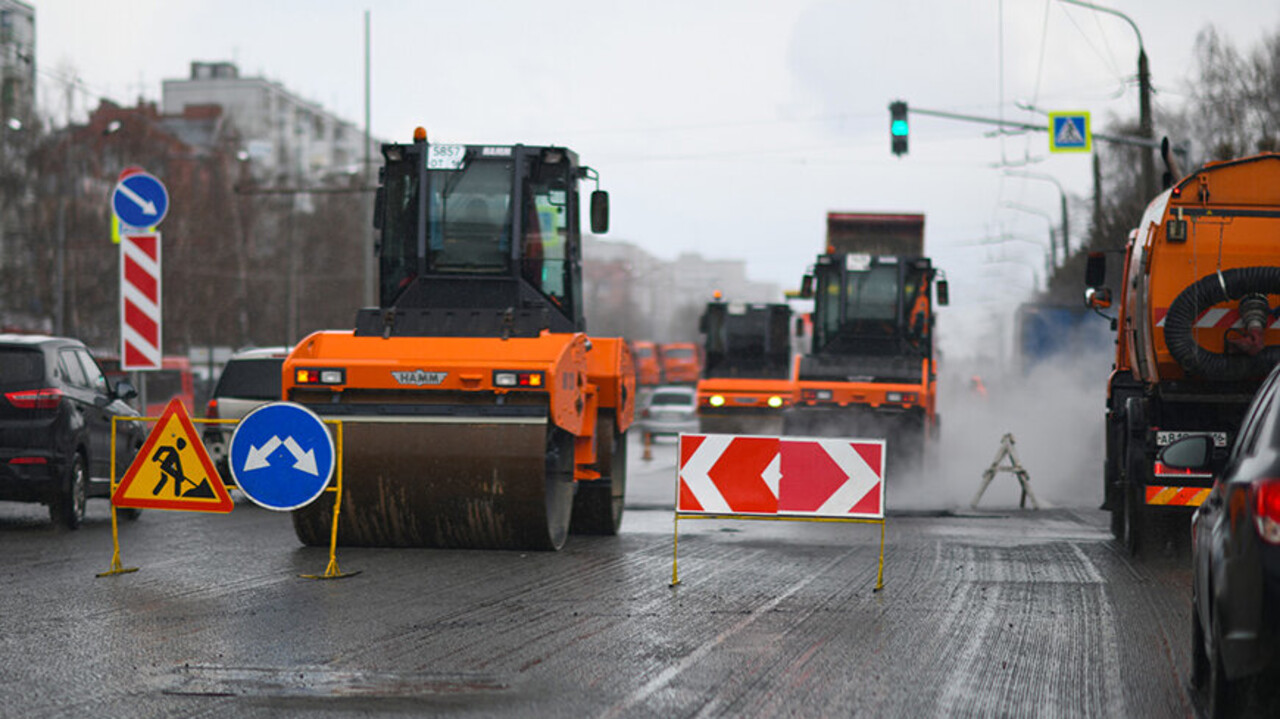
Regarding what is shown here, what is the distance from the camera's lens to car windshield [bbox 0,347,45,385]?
16.1 meters

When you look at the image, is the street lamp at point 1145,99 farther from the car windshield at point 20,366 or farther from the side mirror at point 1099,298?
the car windshield at point 20,366

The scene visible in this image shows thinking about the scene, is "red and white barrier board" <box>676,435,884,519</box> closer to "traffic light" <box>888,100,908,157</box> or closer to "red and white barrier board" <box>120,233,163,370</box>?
"red and white barrier board" <box>120,233,163,370</box>

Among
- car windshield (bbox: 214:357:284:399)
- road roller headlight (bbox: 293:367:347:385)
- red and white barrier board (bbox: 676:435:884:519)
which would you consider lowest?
red and white barrier board (bbox: 676:435:884:519)

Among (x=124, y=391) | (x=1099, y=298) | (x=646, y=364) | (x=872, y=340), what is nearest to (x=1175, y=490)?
(x=1099, y=298)

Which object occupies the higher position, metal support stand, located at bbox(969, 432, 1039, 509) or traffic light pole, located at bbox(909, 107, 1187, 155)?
traffic light pole, located at bbox(909, 107, 1187, 155)

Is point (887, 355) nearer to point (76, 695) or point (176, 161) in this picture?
point (76, 695)

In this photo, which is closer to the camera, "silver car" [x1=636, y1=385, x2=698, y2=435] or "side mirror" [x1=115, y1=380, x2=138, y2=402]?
"side mirror" [x1=115, y1=380, x2=138, y2=402]

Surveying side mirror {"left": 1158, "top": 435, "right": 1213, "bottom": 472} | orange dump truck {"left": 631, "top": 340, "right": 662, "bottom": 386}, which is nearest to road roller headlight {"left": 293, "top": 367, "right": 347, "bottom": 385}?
side mirror {"left": 1158, "top": 435, "right": 1213, "bottom": 472}

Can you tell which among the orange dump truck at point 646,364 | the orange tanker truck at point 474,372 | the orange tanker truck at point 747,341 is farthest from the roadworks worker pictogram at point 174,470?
the orange dump truck at point 646,364

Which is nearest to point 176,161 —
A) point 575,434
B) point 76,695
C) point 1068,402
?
point 1068,402

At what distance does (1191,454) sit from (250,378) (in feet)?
51.1

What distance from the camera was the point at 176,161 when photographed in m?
77.2

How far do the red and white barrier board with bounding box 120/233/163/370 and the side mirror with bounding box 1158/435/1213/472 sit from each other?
13.4 meters

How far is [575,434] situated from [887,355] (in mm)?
13872
